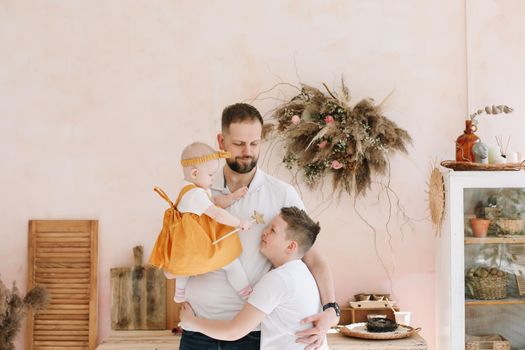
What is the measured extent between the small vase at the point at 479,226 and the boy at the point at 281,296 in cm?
132

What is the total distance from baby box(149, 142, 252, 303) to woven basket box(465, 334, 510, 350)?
1.59 metres

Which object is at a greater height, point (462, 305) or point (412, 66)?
point (412, 66)

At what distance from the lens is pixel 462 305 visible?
3.28 m

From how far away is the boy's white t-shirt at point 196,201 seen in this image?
2236 mm

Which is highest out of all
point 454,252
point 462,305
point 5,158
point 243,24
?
point 243,24

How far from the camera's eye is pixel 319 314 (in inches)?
90.0

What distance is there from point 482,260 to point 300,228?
58.4 inches

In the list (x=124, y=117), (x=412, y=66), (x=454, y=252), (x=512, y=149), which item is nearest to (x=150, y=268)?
(x=124, y=117)

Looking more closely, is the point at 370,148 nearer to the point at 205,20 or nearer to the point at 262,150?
the point at 262,150

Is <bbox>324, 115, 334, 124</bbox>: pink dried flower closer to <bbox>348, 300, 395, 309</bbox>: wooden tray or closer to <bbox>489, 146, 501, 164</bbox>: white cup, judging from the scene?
<bbox>489, 146, 501, 164</bbox>: white cup

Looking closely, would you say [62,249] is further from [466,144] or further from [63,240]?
[466,144]

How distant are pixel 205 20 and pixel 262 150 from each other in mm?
827

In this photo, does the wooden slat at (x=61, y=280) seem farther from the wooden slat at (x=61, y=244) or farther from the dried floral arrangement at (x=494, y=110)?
the dried floral arrangement at (x=494, y=110)

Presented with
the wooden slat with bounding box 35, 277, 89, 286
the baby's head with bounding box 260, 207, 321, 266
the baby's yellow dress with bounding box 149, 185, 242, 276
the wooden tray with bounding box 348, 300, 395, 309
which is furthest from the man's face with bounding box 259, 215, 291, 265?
the wooden slat with bounding box 35, 277, 89, 286
